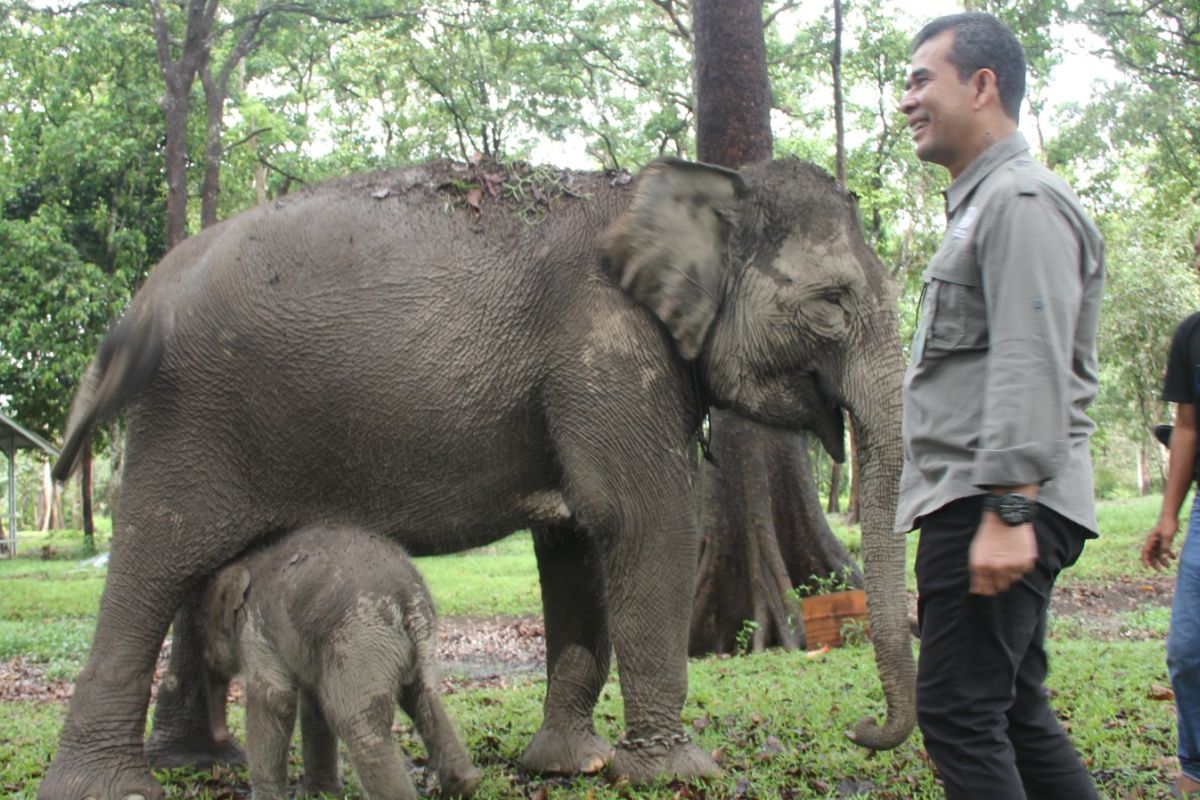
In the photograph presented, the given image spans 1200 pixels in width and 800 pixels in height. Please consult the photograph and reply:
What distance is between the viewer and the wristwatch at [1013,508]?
282 centimetres

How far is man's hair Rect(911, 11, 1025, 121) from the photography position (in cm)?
321

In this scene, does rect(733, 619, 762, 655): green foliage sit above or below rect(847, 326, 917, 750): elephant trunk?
below

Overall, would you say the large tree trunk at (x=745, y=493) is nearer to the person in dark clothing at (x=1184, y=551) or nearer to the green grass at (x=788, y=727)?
the green grass at (x=788, y=727)

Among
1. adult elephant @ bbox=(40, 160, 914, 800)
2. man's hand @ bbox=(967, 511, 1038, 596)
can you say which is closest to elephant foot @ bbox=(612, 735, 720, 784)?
adult elephant @ bbox=(40, 160, 914, 800)

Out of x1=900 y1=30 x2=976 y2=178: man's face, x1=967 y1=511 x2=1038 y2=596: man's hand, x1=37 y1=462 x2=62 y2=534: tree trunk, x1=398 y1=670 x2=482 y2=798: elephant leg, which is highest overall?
x1=900 y1=30 x2=976 y2=178: man's face

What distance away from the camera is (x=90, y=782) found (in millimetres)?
4766

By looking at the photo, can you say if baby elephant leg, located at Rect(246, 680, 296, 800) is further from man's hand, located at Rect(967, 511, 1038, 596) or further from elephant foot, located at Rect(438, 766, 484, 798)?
man's hand, located at Rect(967, 511, 1038, 596)

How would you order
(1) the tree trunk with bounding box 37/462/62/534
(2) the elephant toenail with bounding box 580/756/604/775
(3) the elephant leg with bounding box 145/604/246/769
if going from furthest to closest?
(1) the tree trunk with bounding box 37/462/62/534 < (2) the elephant toenail with bounding box 580/756/604/775 < (3) the elephant leg with bounding box 145/604/246/769

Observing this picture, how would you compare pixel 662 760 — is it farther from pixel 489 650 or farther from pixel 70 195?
pixel 70 195

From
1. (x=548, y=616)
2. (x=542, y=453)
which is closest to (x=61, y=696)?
(x=548, y=616)

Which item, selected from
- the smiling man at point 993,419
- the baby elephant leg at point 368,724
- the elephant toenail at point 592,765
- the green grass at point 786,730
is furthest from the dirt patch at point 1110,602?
the smiling man at point 993,419

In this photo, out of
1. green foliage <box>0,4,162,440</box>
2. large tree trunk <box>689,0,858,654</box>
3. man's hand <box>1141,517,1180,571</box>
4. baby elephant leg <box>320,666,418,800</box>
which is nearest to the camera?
baby elephant leg <box>320,666,418,800</box>

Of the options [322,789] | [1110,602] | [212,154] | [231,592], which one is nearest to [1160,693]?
[322,789]

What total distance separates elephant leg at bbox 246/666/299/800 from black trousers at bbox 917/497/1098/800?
251 cm
